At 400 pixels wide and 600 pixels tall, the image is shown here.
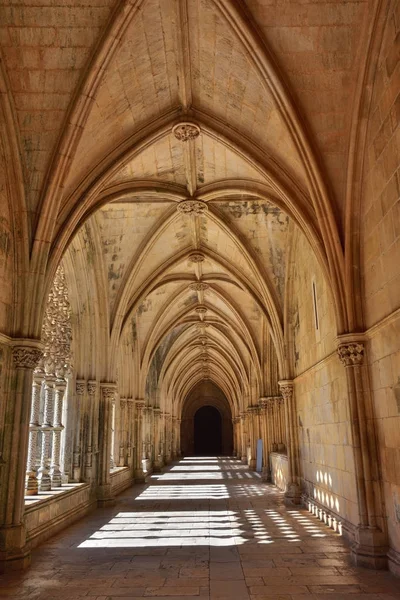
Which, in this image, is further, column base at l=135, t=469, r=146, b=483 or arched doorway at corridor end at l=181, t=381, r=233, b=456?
arched doorway at corridor end at l=181, t=381, r=233, b=456

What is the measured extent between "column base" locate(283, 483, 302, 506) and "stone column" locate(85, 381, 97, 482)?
4.65 meters

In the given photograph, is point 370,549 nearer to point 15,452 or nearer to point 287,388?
point 15,452

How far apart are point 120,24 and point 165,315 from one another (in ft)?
43.4

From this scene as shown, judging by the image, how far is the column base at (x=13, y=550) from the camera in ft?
21.2

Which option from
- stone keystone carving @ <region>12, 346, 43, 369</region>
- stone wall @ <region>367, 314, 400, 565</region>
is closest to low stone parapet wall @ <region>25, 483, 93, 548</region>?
stone keystone carving @ <region>12, 346, 43, 369</region>

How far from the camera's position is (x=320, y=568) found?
6344 mm

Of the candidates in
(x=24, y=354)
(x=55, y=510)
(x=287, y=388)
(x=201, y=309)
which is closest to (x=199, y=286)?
(x=201, y=309)

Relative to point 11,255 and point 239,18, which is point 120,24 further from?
point 11,255

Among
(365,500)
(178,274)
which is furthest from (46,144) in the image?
(178,274)

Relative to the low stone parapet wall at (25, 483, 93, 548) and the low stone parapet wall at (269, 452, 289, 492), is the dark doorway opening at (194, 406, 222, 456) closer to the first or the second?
the low stone parapet wall at (269, 452, 289, 492)

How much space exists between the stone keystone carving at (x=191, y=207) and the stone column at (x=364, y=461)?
5596 mm

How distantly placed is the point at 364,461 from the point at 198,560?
2.61 metres

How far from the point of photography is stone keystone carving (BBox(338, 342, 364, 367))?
713cm

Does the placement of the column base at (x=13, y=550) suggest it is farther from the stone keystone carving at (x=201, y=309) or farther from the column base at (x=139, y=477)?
the stone keystone carving at (x=201, y=309)
